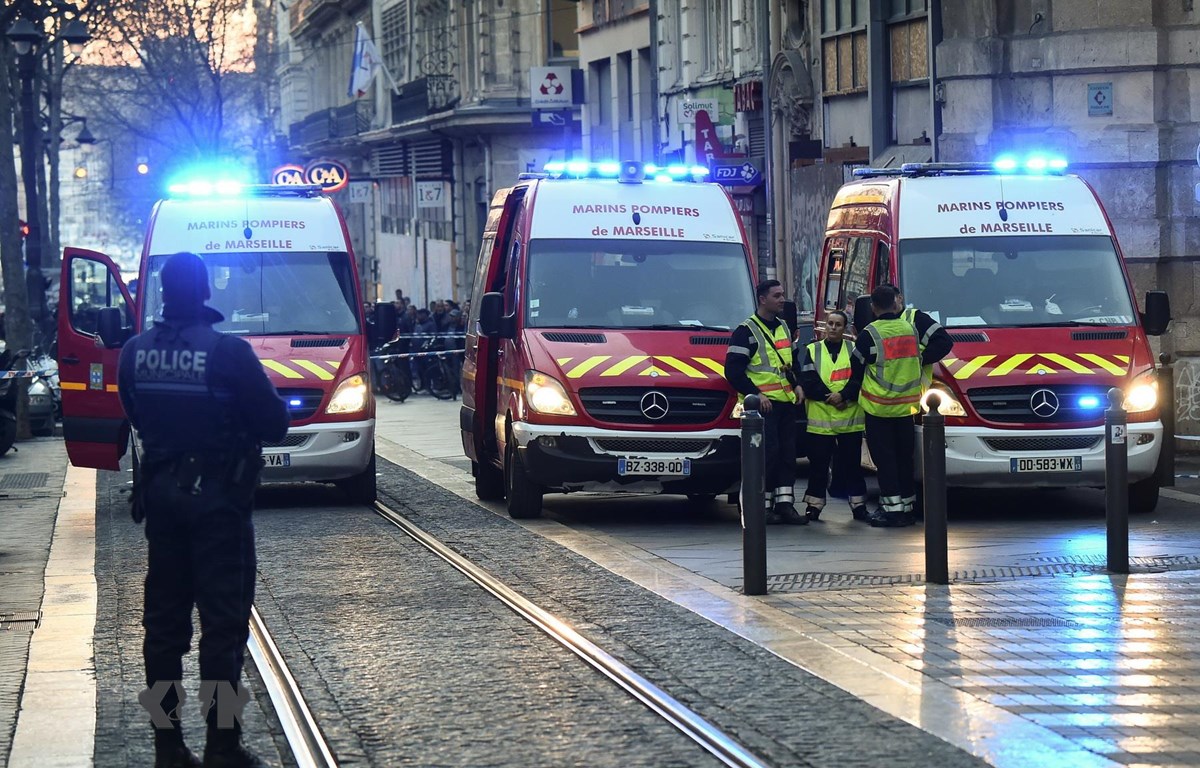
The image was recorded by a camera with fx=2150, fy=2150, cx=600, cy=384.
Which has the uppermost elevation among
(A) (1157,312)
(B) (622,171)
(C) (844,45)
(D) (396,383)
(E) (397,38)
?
(E) (397,38)

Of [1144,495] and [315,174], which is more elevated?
[315,174]

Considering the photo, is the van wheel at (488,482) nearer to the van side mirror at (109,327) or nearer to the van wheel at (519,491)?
the van wheel at (519,491)

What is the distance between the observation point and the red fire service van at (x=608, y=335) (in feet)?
48.5

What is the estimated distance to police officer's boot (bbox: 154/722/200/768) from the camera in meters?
7.28

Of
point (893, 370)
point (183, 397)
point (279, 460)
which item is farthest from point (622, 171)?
point (183, 397)

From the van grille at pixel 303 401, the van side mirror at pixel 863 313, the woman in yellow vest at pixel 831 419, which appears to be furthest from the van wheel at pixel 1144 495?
the van grille at pixel 303 401

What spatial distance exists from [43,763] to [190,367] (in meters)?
1.49

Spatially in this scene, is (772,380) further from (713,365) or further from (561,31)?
(561,31)

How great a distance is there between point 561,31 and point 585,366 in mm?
34992

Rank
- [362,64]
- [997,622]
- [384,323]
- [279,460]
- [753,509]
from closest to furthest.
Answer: [997,622], [753,509], [279,460], [384,323], [362,64]

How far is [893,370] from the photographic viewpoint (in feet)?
48.1

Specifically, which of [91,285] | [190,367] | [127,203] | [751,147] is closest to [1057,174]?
[190,367]

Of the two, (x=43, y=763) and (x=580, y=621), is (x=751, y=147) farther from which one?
(x=43, y=763)

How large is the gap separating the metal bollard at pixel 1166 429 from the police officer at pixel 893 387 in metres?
1.77
